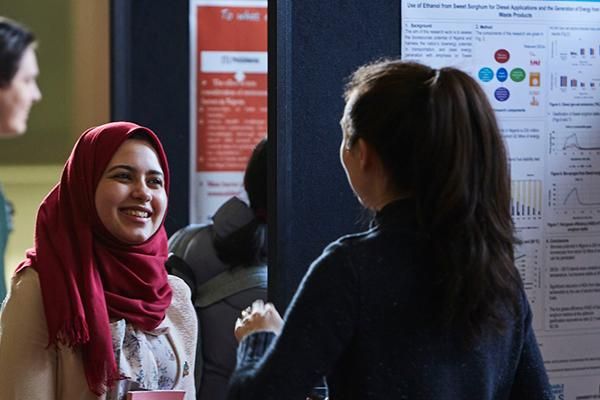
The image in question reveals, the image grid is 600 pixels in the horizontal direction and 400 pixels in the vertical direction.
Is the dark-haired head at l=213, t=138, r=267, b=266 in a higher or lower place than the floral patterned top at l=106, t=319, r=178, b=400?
higher

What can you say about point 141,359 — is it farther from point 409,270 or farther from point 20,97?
point 20,97

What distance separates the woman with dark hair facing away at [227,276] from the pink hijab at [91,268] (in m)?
0.98

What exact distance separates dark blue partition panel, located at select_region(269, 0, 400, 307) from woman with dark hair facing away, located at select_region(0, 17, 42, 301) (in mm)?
1592

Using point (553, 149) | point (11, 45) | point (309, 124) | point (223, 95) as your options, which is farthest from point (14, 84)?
point (553, 149)

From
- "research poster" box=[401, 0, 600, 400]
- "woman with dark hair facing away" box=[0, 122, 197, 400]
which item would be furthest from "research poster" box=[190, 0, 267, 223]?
"woman with dark hair facing away" box=[0, 122, 197, 400]

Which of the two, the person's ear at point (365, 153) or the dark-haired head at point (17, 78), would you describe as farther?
the dark-haired head at point (17, 78)

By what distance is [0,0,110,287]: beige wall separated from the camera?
4254mm

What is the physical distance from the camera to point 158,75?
4836mm

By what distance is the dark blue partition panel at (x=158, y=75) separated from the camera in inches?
184

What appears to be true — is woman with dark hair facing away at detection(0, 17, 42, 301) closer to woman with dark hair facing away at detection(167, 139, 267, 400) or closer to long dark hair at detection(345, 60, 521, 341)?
woman with dark hair facing away at detection(167, 139, 267, 400)

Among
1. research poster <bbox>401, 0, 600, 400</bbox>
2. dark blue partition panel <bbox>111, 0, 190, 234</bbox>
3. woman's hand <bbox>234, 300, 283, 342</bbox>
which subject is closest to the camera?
woman's hand <bbox>234, 300, 283, 342</bbox>

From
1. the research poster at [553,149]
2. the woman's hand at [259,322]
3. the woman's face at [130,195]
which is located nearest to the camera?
the woman's hand at [259,322]

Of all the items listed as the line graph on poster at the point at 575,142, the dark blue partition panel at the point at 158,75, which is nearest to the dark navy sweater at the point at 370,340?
the line graph on poster at the point at 575,142

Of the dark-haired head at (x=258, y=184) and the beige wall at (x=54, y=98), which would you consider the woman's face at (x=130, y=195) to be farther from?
the beige wall at (x=54, y=98)
